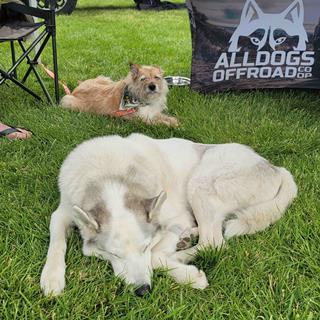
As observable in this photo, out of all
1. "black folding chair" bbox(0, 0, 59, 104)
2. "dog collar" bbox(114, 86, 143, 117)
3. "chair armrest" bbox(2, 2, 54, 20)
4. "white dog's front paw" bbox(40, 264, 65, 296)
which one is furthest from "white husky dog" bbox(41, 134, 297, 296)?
"chair armrest" bbox(2, 2, 54, 20)

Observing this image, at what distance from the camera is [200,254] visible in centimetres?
262

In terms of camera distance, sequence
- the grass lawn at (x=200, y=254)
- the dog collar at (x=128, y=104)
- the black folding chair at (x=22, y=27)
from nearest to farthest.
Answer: the grass lawn at (x=200, y=254)
the black folding chair at (x=22, y=27)
the dog collar at (x=128, y=104)

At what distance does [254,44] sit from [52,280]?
12.0 ft

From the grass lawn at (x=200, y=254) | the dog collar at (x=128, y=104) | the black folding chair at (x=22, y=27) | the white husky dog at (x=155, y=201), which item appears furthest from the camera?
the dog collar at (x=128, y=104)

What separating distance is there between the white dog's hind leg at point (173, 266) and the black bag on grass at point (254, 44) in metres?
2.92

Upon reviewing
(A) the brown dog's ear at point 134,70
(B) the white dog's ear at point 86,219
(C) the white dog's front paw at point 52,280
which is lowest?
(A) the brown dog's ear at point 134,70

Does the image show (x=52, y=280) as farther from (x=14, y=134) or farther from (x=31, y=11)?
(x=31, y=11)

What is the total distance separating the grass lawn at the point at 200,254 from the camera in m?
2.25

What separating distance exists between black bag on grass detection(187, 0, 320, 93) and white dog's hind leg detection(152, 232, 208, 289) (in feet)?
9.57

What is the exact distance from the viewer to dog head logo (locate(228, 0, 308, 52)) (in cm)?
499

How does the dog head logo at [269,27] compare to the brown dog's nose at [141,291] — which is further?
the dog head logo at [269,27]

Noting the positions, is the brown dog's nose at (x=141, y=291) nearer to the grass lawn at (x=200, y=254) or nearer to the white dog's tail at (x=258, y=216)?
the grass lawn at (x=200, y=254)

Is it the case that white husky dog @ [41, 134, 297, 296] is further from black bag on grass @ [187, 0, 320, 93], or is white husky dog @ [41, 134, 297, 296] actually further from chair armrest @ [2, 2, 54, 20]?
chair armrest @ [2, 2, 54, 20]

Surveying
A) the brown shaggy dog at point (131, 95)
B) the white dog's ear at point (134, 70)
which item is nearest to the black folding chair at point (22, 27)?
the brown shaggy dog at point (131, 95)
